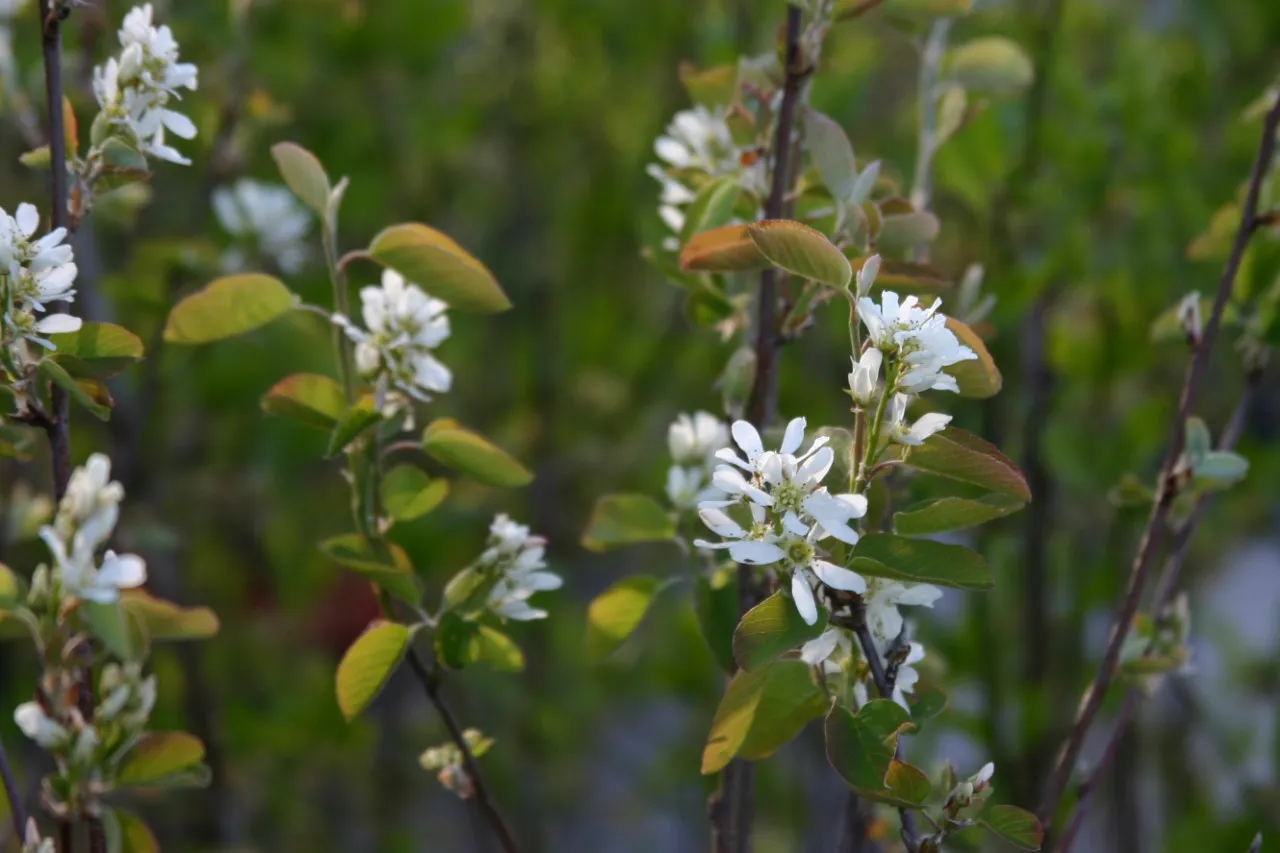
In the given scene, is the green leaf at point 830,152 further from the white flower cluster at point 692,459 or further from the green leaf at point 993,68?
the green leaf at point 993,68

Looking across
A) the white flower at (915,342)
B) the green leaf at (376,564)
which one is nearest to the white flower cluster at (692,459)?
the green leaf at (376,564)

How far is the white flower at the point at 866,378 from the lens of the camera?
0.85 metres

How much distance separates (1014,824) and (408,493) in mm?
579

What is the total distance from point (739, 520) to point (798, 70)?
39cm

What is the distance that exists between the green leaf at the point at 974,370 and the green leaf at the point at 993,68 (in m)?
0.54

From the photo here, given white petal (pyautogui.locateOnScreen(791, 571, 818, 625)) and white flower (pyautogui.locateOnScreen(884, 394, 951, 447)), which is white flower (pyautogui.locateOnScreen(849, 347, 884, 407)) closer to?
white flower (pyautogui.locateOnScreen(884, 394, 951, 447))

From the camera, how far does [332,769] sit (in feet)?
9.67

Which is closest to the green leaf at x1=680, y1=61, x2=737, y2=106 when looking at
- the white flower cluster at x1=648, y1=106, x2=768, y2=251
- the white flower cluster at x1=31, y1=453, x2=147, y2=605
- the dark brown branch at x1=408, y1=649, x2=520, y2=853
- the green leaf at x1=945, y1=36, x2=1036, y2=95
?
the white flower cluster at x1=648, y1=106, x2=768, y2=251

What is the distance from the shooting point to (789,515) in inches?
33.0

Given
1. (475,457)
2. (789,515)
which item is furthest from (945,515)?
(475,457)

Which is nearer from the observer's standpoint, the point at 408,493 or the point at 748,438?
the point at 748,438

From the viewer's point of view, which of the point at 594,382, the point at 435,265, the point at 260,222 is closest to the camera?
the point at 435,265

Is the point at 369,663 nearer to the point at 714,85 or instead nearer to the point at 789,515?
the point at 789,515

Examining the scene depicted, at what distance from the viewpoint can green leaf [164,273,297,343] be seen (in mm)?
1085
